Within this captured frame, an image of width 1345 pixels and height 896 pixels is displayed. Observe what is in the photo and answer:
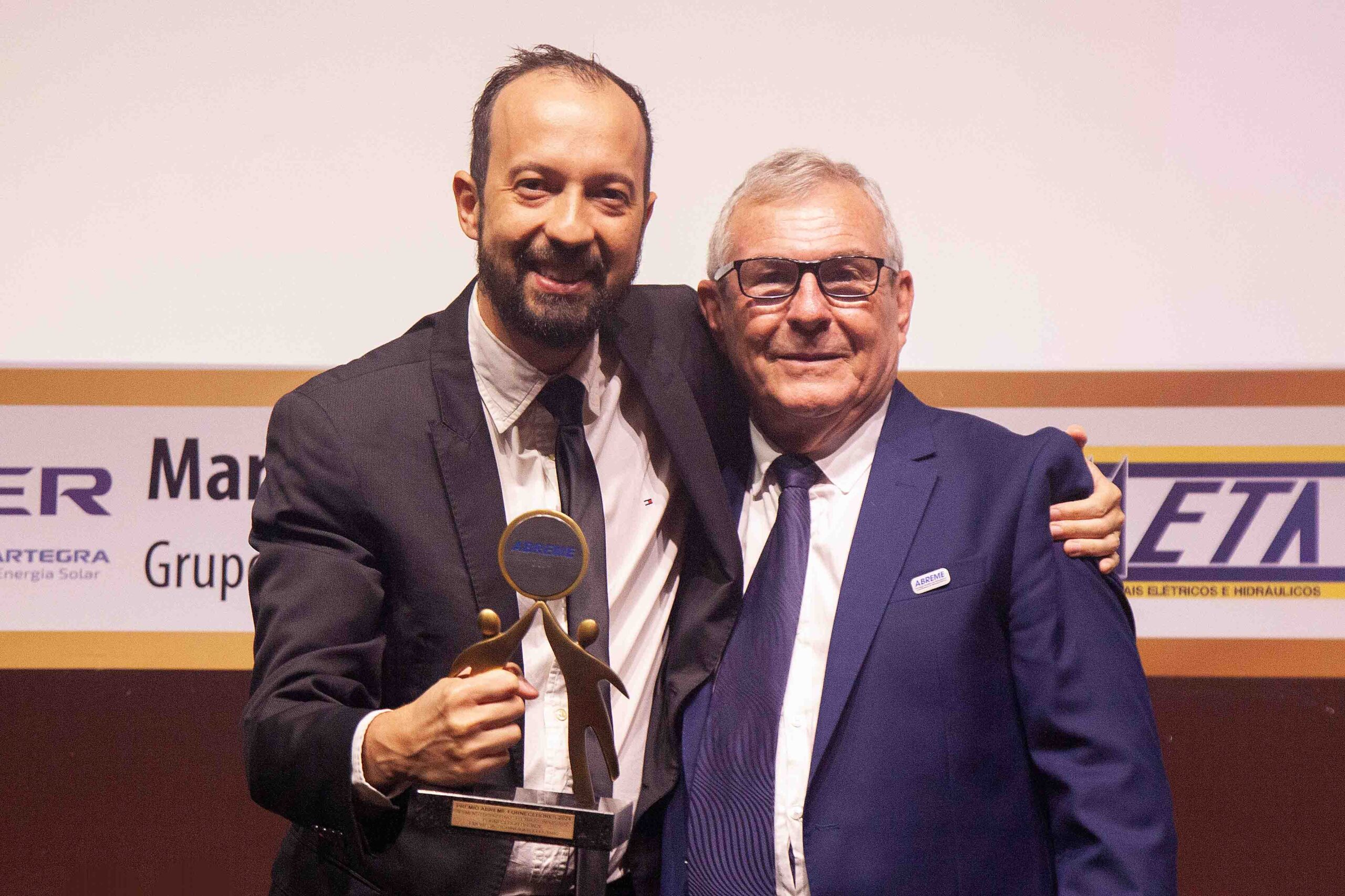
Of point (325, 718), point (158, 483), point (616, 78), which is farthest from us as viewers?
point (158, 483)

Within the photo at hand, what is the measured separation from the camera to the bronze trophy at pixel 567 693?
50.0 inches

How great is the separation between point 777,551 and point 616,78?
2.34 ft

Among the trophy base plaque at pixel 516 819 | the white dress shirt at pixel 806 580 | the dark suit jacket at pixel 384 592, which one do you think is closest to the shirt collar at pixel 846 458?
the white dress shirt at pixel 806 580

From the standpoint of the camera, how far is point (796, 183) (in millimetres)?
1647

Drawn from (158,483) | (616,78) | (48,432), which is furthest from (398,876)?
(48,432)

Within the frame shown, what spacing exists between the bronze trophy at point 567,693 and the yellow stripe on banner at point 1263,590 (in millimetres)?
1572

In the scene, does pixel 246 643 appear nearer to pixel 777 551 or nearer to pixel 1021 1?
pixel 777 551

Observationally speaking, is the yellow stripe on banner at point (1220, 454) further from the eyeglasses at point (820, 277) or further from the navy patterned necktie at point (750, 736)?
the navy patterned necktie at point (750, 736)

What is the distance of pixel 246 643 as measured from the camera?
243 cm

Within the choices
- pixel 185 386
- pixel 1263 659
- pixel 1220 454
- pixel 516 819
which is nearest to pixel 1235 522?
pixel 1220 454

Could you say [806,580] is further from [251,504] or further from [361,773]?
[251,504]

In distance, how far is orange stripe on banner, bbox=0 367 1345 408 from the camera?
2408 millimetres

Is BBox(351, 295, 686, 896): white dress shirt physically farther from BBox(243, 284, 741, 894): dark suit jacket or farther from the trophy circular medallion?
the trophy circular medallion

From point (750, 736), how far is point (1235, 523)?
1.50 metres
